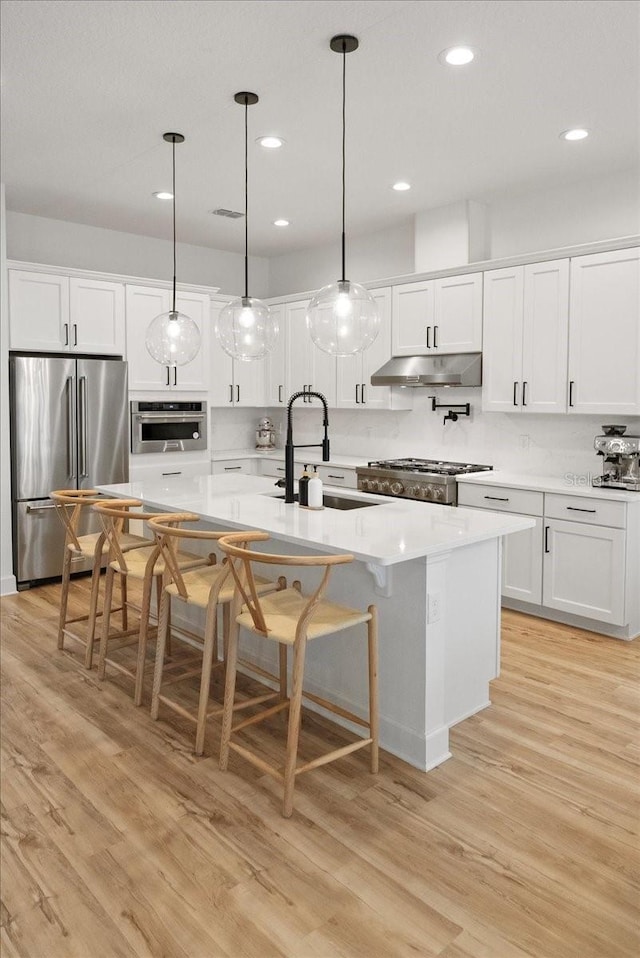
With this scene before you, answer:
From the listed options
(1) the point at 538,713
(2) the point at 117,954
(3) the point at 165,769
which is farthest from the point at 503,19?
(2) the point at 117,954

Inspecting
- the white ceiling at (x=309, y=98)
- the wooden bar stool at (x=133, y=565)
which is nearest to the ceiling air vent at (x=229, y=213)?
the white ceiling at (x=309, y=98)

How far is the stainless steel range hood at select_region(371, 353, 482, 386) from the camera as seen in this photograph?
494cm

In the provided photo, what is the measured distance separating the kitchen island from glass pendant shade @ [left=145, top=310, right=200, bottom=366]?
3.51 feet

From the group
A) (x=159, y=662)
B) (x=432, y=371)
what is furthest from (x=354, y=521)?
(x=432, y=371)

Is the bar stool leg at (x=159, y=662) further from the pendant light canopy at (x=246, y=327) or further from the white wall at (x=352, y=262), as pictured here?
the white wall at (x=352, y=262)

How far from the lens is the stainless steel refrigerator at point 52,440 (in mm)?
5043

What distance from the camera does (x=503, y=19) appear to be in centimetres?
268

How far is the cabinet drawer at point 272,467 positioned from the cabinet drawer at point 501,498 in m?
2.26

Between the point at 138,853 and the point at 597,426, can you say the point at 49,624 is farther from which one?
the point at 597,426

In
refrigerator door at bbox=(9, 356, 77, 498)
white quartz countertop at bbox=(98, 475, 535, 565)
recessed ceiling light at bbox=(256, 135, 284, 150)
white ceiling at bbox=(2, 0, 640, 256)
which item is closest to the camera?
white quartz countertop at bbox=(98, 475, 535, 565)

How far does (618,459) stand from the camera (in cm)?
430

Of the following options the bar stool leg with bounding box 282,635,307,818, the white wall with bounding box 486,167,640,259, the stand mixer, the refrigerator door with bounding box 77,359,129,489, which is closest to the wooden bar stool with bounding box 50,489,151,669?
the refrigerator door with bounding box 77,359,129,489

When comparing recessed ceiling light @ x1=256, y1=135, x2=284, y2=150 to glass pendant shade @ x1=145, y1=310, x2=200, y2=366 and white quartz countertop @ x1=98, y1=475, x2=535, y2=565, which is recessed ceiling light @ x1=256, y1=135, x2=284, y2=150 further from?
white quartz countertop @ x1=98, y1=475, x2=535, y2=565

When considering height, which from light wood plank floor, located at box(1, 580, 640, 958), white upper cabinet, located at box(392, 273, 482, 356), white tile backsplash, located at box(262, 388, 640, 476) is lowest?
light wood plank floor, located at box(1, 580, 640, 958)
